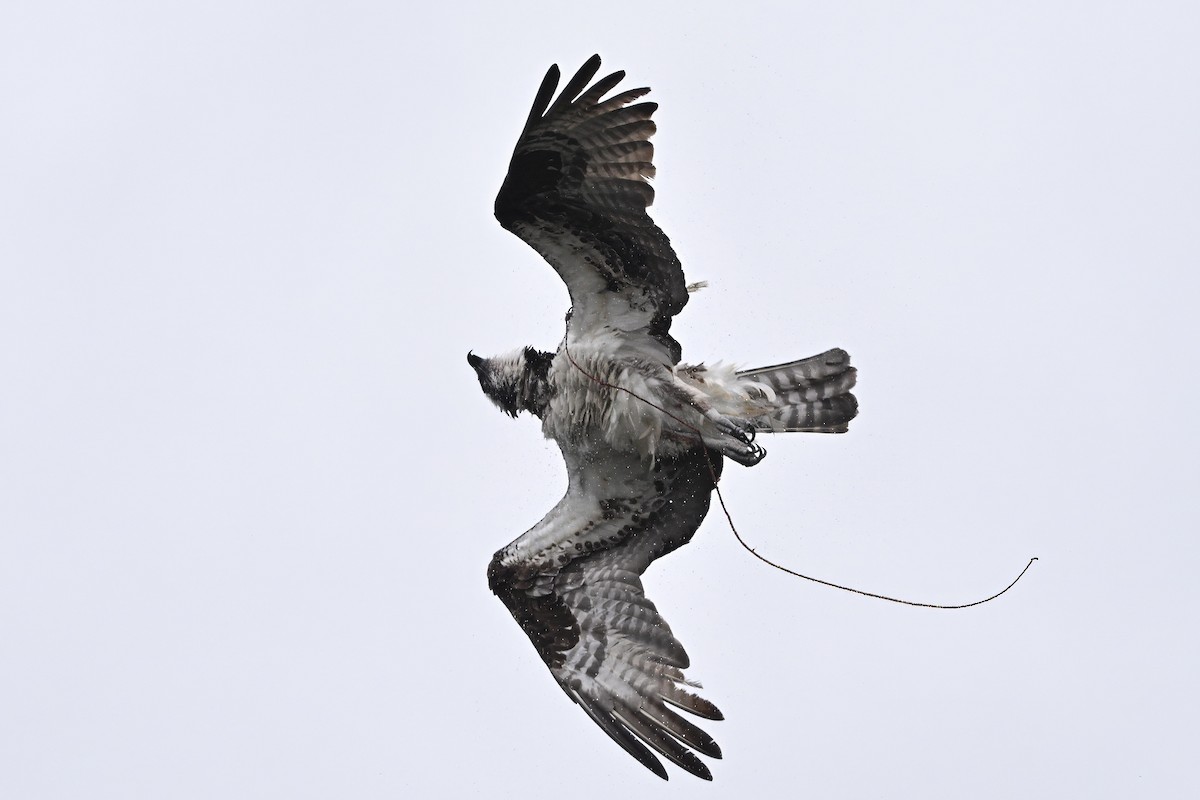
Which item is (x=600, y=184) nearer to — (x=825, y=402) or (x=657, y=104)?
(x=657, y=104)

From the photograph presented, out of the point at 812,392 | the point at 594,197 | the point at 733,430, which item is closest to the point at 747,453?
the point at 733,430

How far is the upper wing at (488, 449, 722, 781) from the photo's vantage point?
27.7 ft

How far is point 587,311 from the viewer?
8289 millimetres

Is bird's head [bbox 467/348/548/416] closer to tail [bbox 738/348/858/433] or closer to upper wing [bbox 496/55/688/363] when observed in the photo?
upper wing [bbox 496/55/688/363]

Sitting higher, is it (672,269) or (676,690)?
(672,269)

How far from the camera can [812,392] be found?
28.2 feet

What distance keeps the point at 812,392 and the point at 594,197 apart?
193 centimetres

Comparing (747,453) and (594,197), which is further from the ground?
(594,197)

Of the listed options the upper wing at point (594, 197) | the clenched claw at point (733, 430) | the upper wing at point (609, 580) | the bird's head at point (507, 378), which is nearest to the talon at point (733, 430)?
the clenched claw at point (733, 430)

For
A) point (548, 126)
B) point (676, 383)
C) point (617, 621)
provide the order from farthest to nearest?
1. point (617, 621)
2. point (676, 383)
3. point (548, 126)

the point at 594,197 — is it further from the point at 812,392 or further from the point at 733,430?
the point at 812,392

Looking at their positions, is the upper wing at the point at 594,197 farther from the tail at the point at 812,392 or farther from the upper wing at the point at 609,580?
the upper wing at the point at 609,580

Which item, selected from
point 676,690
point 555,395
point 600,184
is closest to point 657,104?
point 600,184

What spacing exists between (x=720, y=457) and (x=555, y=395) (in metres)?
1.09
